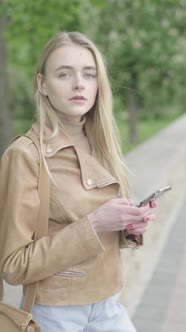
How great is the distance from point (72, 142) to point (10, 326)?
1.84 feet

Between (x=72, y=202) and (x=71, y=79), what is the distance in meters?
0.36

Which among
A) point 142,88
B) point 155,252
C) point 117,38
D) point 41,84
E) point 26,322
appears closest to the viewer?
point 26,322

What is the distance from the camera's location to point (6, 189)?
177cm

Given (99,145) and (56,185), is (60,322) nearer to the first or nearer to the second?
(56,185)

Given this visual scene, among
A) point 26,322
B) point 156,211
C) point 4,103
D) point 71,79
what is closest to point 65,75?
point 71,79

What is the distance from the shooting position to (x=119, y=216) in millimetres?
1743

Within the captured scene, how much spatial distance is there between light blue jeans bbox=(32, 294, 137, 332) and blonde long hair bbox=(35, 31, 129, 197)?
14.3 inches

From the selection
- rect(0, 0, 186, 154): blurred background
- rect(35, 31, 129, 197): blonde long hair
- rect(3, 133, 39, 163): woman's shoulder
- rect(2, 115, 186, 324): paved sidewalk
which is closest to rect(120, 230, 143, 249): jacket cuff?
rect(35, 31, 129, 197): blonde long hair

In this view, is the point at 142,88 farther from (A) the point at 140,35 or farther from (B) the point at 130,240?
(B) the point at 130,240

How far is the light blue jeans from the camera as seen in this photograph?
1.88 metres

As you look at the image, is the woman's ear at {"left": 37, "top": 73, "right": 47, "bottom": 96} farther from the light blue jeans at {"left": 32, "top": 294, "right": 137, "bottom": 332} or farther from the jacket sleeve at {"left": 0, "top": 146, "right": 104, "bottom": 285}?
the light blue jeans at {"left": 32, "top": 294, "right": 137, "bottom": 332}

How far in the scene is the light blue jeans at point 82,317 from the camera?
A: 1.88m

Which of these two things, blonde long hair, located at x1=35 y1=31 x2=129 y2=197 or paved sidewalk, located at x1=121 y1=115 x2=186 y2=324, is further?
paved sidewalk, located at x1=121 y1=115 x2=186 y2=324

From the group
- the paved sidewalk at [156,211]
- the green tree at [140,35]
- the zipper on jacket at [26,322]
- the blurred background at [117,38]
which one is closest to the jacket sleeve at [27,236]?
the zipper on jacket at [26,322]
